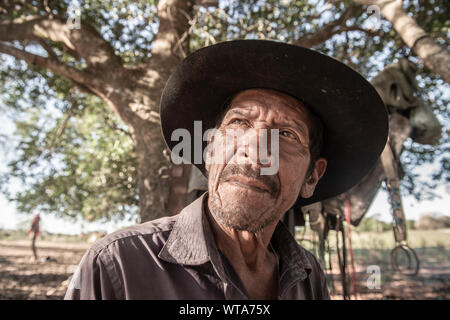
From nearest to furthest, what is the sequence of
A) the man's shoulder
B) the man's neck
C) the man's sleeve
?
the man's sleeve
the man's shoulder
the man's neck

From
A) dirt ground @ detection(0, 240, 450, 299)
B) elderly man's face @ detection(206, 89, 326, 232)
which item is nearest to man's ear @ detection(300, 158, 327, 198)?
elderly man's face @ detection(206, 89, 326, 232)

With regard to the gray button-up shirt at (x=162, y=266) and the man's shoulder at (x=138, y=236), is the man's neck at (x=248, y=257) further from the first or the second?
the man's shoulder at (x=138, y=236)

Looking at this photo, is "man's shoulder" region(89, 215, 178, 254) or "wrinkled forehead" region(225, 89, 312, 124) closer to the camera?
"man's shoulder" region(89, 215, 178, 254)

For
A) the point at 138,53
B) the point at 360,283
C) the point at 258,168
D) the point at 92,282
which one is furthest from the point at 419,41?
the point at 360,283

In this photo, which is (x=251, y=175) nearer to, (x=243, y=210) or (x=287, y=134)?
(x=243, y=210)

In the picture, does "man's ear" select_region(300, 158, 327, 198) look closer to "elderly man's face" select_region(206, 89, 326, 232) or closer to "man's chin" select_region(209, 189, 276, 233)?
"elderly man's face" select_region(206, 89, 326, 232)

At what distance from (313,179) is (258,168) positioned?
817 mm

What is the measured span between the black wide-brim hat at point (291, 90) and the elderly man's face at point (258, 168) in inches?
4.4

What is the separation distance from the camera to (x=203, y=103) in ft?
7.54

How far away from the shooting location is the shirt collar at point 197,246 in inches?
54.4

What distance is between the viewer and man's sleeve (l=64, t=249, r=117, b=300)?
1.21 metres

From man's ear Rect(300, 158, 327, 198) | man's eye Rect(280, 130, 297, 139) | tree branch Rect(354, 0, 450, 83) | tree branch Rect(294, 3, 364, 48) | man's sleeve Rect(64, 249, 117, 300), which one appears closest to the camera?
man's sleeve Rect(64, 249, 117, 300)

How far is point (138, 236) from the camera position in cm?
142
